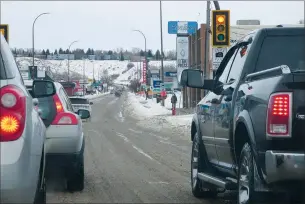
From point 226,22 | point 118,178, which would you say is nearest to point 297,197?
point 118,178

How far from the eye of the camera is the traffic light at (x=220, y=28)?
18750 millimetres

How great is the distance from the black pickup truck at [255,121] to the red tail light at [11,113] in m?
2.11

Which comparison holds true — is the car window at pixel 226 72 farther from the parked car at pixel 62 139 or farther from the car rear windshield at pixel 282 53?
the parked car at pixel 62 139

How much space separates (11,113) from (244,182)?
261 centimetres

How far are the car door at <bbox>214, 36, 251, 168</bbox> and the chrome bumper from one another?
4.65 ft

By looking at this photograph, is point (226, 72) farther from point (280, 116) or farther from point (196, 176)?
point (280, 116)

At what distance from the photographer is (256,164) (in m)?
5.50

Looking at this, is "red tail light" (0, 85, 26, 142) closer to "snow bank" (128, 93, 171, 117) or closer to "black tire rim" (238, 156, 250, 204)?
"black tire rim" (238, 156, 250, 204)

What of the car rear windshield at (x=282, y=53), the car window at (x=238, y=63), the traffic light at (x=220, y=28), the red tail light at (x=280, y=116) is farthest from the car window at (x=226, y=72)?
the traffic light at (x=220, y=28)

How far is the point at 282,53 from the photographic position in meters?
6.81

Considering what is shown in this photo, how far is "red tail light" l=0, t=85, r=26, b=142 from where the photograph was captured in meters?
4.42

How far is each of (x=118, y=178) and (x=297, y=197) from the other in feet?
18.7

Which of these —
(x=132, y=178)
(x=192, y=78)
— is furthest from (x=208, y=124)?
(x=132, y=178)

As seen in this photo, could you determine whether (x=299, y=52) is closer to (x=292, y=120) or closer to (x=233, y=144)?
(x=233, y=144)
